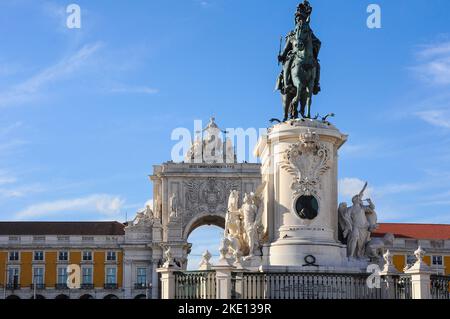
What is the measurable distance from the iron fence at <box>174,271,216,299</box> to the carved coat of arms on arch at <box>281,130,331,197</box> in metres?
3.15

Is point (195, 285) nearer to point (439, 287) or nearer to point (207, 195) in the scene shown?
point (439, 287)

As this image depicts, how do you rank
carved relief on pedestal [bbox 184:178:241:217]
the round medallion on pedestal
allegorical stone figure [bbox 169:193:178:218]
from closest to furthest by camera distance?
the round medallion on pedestal < allegorical stone figure [bbox 169:193:178:218] < carved relief on pedestal [bbox 184:178:241:217]

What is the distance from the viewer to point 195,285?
22.8m

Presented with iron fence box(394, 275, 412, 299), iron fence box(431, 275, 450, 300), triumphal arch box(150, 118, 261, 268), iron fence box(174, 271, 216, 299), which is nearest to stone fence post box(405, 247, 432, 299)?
iron fence box(394, 275, 412, 299)

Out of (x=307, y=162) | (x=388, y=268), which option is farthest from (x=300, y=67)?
(x=388, y=268)

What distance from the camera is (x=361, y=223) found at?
964 inches

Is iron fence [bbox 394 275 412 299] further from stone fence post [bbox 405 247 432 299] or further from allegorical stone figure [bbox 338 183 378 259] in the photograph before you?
allegorical stone figure [bbox 338 183 378 259]

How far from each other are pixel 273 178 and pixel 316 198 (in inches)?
48.8

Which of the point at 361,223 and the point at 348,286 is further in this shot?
the point at 361,223

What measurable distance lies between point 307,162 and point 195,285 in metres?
4.08

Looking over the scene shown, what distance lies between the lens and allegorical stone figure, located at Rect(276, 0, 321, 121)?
985 inches

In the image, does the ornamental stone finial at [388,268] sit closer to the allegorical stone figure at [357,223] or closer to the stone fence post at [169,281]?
the allegorical stone figure at [357,223]
